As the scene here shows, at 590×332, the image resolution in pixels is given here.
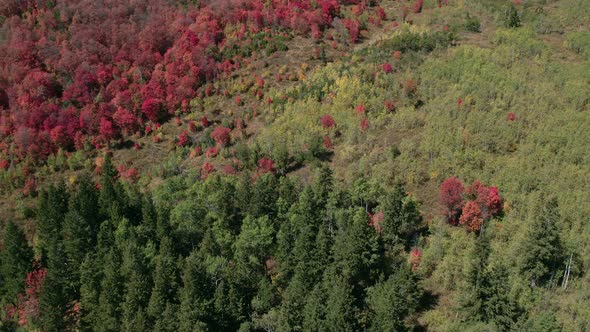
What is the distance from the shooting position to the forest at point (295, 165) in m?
68.5

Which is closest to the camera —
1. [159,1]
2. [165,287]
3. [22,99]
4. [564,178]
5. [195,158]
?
[165,287]

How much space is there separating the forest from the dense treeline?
0.32 m

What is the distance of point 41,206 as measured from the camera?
87.4 metres

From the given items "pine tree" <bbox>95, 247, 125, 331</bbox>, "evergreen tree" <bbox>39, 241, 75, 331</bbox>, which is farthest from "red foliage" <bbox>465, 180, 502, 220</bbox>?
"evergreen tree" <bbox>39, 241, 75, 331</bbox>

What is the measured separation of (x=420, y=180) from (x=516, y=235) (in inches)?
677

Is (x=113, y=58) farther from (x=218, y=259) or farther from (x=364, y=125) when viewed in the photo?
(x=218, y=259)

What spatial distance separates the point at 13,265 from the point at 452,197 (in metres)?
61.9

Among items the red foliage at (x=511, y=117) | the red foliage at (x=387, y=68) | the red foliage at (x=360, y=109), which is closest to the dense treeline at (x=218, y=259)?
the red foliage at (x=360, y=109)

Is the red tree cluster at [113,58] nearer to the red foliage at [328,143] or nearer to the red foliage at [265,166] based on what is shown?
the red foliage at [265,166]

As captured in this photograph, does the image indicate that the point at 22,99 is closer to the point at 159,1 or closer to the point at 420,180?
the point at 159,1

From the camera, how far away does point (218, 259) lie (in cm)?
7481

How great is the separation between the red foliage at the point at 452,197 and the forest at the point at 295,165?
40cm

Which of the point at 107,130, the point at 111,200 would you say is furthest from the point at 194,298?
the point at 107,130

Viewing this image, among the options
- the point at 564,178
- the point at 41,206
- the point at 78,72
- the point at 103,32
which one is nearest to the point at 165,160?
the point at 41,206
